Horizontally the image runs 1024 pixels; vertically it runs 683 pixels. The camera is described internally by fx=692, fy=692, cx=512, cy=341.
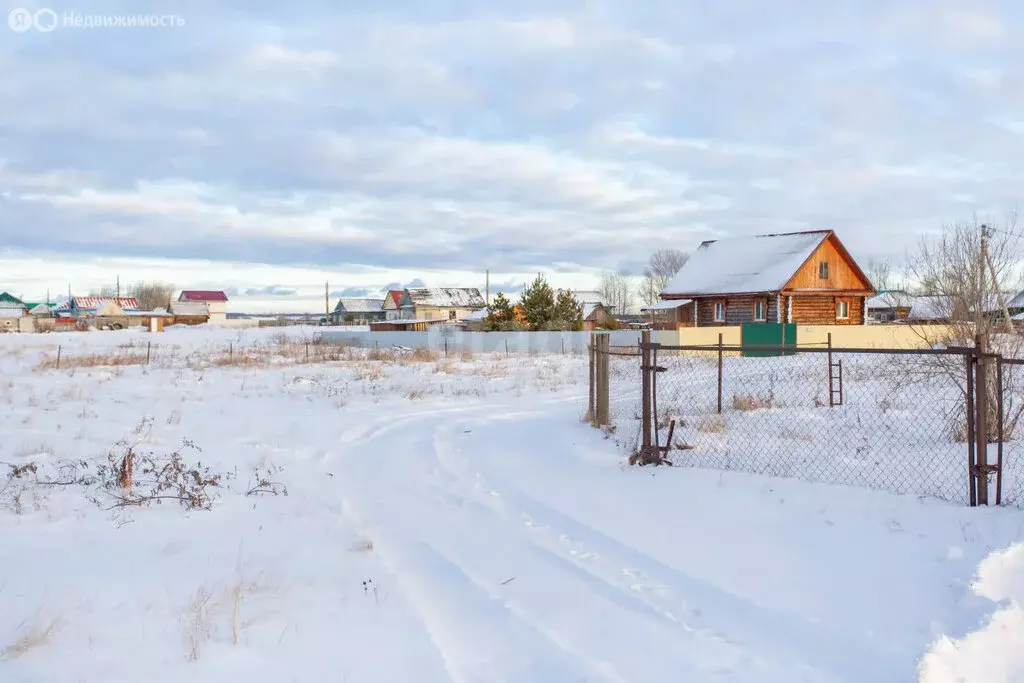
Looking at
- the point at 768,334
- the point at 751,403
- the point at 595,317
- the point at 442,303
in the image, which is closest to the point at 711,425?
the point at 751,403

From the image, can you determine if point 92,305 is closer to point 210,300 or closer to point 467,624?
point 210,300

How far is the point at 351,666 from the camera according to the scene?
13.4ft

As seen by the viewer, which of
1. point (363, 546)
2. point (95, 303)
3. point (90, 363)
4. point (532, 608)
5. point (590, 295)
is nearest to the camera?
point (532, 608)

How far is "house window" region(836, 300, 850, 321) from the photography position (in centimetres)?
3791

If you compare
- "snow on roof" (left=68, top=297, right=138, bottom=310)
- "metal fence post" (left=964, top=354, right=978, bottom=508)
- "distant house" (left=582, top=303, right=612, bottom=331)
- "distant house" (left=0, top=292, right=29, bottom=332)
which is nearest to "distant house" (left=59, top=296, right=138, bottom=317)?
"snow on roof" (left=68, top=297, right=138, bottom=310)

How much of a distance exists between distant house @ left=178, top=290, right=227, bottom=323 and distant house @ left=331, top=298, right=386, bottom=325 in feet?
59.0

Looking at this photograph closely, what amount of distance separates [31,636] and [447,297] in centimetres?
7937

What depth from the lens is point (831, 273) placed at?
3722cm

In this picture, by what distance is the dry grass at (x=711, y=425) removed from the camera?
38.0ft

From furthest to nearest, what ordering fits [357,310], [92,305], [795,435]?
[357,310] → [92,305] → [795,435]

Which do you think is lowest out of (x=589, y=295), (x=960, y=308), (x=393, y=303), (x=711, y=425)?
(x=711, y=425)

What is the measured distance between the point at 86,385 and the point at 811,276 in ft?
107

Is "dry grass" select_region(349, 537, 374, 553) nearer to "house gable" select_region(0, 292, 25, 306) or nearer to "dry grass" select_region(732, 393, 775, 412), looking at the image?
"dry grass" select_region(732, 393, 775, 412)

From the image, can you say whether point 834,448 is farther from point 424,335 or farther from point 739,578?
point 424,335
